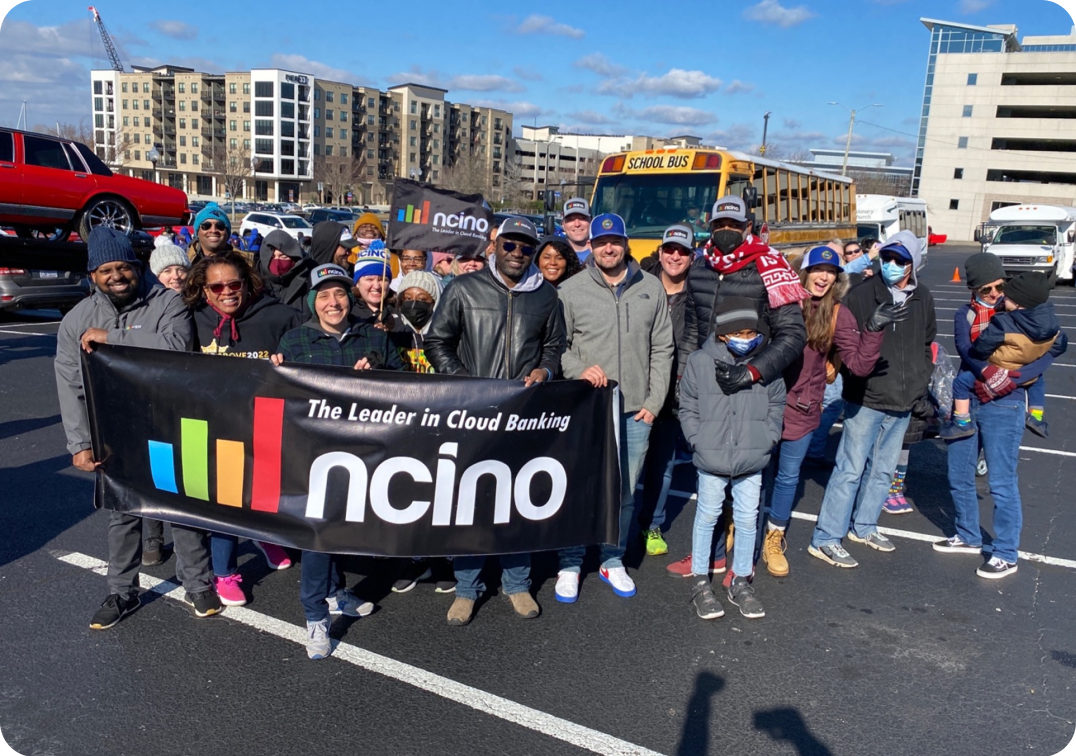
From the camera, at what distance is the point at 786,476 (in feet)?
16.0

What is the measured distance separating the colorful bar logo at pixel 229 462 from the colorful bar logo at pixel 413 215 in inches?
77.9

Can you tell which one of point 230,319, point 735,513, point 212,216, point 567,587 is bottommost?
point 567,587

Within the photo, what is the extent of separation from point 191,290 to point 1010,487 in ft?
16.5

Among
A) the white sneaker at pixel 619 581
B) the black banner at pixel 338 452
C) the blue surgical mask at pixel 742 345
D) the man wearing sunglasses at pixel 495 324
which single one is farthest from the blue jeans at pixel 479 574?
the blue surgical mask at pixel 742 345

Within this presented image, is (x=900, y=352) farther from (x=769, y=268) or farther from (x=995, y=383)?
(x=769, y=268)

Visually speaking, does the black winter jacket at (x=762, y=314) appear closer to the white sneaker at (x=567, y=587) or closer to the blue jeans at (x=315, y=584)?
the white sneaker at (x=567, y=587)

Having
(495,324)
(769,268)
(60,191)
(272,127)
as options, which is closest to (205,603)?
(495,324)

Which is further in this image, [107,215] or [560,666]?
[107,215]

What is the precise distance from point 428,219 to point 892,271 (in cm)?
304

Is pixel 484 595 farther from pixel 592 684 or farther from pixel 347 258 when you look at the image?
pixel 347 258

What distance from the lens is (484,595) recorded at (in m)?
4.52

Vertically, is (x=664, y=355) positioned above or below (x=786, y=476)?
above

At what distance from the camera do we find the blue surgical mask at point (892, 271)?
15.1 feet

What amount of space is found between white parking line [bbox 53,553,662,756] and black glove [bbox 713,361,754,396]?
1.86m
